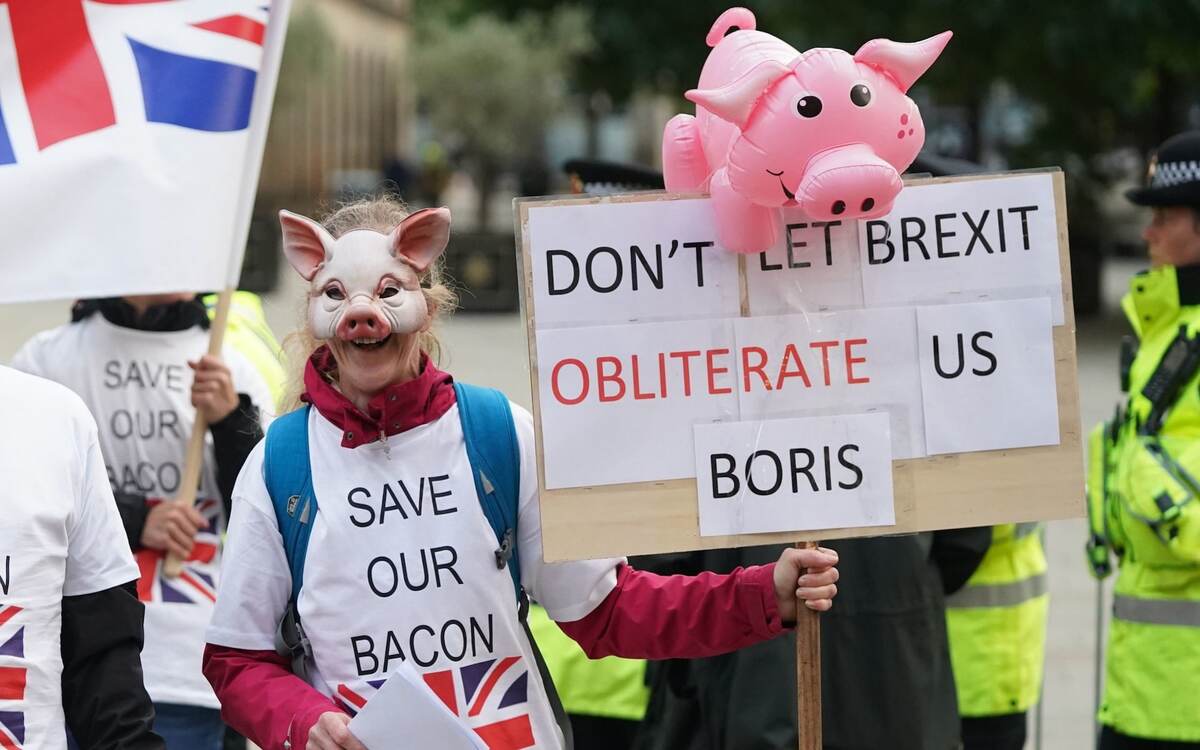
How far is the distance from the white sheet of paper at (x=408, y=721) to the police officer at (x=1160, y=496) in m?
2.00

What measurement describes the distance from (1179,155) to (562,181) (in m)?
40.4

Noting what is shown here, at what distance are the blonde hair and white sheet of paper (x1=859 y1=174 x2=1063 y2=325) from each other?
0.75 metres

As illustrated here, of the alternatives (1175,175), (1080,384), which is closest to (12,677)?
(1175,175)

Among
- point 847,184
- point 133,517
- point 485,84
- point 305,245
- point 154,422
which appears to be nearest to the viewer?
point 847,184

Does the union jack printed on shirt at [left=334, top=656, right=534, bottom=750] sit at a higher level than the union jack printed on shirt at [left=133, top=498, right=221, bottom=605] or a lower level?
lower

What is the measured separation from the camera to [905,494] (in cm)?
280

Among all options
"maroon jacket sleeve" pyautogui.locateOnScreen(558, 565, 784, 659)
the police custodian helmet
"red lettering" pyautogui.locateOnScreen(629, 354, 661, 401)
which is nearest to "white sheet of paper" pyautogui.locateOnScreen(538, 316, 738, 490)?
"red lettering" pyautogui.locateOnScreen(629, 354, 661, 401)

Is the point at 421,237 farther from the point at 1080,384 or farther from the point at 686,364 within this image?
the point at 1080,384

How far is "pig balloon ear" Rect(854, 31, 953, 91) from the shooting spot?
2670 mm

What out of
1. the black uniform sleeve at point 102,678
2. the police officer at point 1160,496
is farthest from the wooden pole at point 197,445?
the police officer at point 1160,496

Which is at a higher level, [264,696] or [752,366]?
[752,366]

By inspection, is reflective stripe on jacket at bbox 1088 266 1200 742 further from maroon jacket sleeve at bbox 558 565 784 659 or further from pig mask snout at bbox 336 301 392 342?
pig mask snout at bbox 336 301 392 342

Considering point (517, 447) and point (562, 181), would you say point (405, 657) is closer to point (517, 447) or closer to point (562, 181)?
point (517, 447)

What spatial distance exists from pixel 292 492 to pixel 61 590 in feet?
1.32
